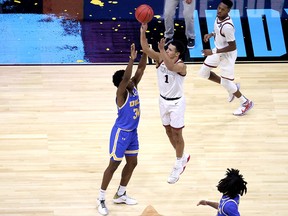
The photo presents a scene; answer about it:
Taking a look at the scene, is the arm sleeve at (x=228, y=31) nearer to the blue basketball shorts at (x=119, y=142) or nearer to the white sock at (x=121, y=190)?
the blue basketball shorts at (x=119, y=142)

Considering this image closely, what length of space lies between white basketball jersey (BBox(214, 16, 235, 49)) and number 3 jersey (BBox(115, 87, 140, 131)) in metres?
2.04

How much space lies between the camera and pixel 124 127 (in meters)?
7.22

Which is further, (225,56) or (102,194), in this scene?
(225,56)

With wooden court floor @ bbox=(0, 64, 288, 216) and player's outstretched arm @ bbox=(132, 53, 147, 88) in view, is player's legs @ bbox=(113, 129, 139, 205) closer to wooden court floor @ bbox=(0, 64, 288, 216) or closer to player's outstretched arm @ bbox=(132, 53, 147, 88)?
wooden court floor @ bbox=(0, 64, 288, 216)

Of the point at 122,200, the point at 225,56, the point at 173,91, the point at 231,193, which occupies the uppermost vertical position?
the point at 173,91

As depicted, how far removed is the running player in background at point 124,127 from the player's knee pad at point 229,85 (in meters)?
2.11

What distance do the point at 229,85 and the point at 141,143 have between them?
4.58ft

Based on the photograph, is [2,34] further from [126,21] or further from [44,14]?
[126,21]

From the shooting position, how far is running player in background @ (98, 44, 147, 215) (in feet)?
23.2

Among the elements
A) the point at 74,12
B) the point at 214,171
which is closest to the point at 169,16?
the point at 74,12

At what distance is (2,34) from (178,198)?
14.6ft

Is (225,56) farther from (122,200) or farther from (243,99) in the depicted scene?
(122,200)

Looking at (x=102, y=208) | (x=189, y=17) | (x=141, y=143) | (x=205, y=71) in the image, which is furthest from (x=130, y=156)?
(x=189, y=17)

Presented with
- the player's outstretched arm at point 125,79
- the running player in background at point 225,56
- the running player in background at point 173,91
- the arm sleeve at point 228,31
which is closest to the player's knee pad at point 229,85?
the running player in background at point 225,56
